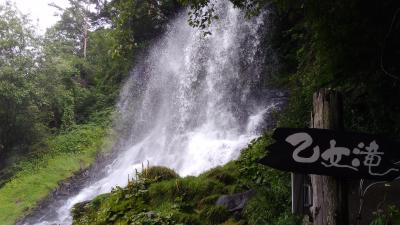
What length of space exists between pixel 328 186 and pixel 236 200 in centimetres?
461

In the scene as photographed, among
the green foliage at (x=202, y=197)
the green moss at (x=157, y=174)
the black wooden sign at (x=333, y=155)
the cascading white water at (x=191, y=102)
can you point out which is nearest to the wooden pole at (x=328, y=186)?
the black wooden sign at (x=333, y=155)

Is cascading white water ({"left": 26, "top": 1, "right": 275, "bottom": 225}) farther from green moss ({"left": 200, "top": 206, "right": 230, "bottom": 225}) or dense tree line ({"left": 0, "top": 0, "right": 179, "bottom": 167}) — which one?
green moss ({"left": 200, "top": 206, "right": 230, "bottom": 225})

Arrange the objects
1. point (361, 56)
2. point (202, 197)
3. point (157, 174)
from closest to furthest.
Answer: point (361, 56)
point (202, 197)
point (157, 174)

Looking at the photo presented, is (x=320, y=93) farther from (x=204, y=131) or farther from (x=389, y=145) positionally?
(x=204, y=131)

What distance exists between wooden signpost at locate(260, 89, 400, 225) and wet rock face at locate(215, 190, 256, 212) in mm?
4387

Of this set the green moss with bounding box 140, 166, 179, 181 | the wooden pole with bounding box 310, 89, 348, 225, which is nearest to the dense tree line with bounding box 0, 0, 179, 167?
the green moss with bounding box 140, 166, 179, 181

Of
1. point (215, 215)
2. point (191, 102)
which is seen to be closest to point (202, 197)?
point (215, 215)

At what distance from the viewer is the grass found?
50.5 ft

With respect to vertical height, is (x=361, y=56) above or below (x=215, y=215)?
above

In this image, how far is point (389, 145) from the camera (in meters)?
2.35

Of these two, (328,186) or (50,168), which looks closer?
(328,186)

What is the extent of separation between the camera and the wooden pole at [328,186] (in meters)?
2.36

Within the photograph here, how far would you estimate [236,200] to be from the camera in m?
6.86

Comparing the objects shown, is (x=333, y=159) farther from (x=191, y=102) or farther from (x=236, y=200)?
(x=191, y=102)
